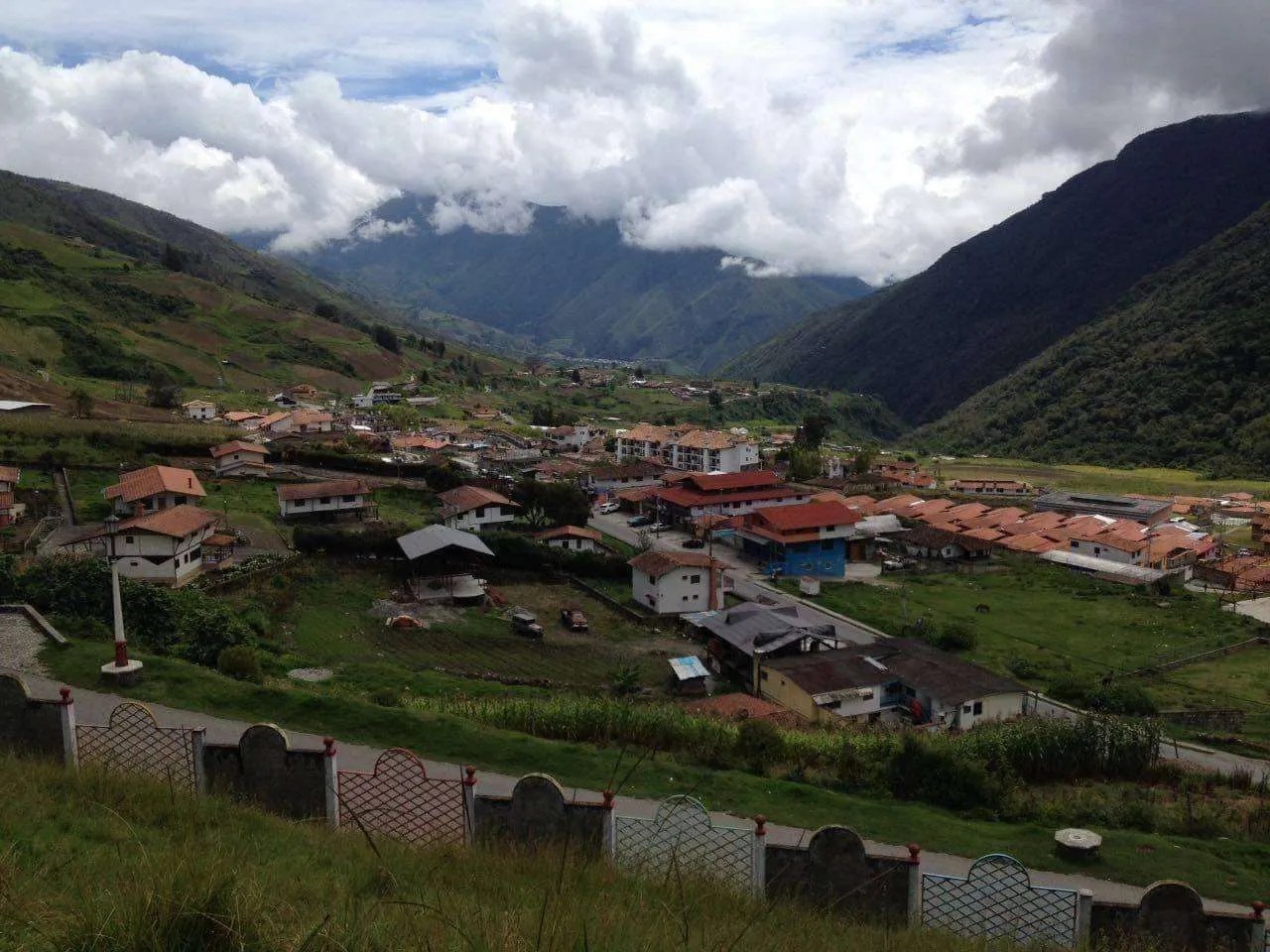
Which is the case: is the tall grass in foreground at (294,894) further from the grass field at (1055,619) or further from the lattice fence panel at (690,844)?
the grass field at (1055,619)

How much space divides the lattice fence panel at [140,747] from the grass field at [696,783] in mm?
3307

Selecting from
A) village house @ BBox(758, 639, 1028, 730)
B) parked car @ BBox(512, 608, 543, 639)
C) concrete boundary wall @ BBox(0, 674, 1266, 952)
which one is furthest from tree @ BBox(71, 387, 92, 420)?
concrete boundary wall @ BBox(0, 674, 1266, 952)

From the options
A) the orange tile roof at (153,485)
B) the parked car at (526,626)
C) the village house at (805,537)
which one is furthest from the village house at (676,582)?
the orange tile roof at (153,485)

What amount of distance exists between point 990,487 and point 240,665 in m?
64.8

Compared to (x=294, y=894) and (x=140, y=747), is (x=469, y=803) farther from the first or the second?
(x=140, y=747)

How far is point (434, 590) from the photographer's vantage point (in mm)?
27172

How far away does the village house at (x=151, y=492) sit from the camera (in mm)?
27844

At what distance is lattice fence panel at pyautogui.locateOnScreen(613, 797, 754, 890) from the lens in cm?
649

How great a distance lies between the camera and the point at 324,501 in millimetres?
33719

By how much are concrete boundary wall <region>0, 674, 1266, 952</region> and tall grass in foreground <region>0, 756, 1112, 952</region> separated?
1.42 ft

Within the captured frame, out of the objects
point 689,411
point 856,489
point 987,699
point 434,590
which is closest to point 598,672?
point 434,590

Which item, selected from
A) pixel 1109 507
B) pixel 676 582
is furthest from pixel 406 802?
pixel 1109 507

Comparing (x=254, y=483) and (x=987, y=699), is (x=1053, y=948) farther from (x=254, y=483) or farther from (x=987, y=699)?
(x=254, y=483)

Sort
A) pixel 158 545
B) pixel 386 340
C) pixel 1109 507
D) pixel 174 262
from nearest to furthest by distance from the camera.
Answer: pixel 158 545 < pixel 1109 507 < pixel 386 340 < pixel 174 262
